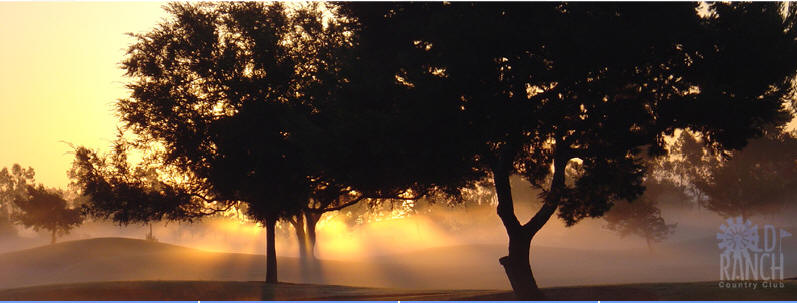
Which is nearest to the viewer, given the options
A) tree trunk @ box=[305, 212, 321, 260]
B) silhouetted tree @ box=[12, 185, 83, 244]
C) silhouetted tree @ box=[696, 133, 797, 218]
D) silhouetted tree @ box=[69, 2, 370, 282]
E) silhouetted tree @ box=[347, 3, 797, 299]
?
silhouetted tree @ box=[347, 3, 797, 299]

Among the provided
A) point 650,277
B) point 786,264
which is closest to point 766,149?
point 786,264

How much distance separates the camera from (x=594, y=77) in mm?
24359

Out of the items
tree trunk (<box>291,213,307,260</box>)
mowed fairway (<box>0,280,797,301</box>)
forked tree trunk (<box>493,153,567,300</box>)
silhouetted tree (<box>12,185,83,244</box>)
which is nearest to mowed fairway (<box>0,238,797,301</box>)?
mowed fairway (<box>0,280,797,301</box>)

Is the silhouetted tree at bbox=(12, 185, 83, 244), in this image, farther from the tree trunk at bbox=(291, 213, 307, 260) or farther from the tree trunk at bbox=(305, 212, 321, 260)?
the tree trunk at bbox=(305, 212, 321, 260)

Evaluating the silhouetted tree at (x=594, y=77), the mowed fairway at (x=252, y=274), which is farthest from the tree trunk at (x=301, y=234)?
the silhouetted tree at (x=594, y=77)

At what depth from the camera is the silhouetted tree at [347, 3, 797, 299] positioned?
23.5m

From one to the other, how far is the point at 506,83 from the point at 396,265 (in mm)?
66971

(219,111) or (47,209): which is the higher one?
(219,111)

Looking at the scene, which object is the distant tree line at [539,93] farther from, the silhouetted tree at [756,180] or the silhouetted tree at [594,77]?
the silhouetted tree at [756,180]

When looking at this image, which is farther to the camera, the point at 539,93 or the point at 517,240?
the point at 517,240

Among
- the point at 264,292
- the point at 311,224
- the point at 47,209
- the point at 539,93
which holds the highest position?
the point at 539,93

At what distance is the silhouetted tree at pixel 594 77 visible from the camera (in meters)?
23.5

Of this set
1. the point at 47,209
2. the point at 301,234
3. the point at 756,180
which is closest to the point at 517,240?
the point at 301,234

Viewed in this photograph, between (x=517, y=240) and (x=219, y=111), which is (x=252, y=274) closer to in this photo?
(x=219, y=111)
